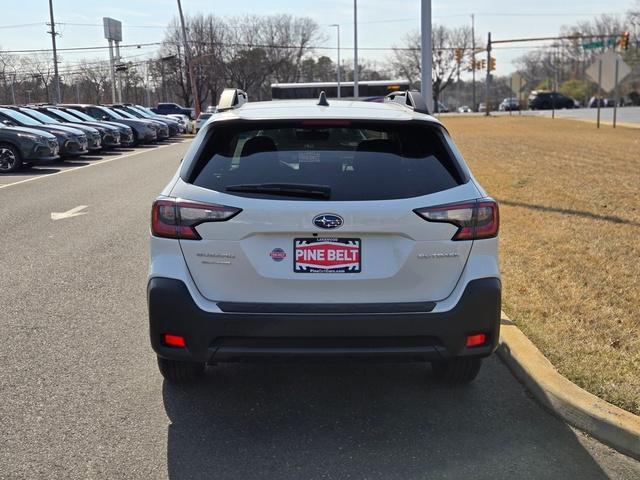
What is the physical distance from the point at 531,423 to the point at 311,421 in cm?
119

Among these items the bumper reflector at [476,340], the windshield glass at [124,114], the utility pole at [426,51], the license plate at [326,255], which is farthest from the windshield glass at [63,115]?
the bumper reflector at [476,340]

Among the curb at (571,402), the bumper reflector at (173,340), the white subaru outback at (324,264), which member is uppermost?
the white subaru outback at (324,264)

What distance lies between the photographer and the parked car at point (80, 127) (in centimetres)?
2133

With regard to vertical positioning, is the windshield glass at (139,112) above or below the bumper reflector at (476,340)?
above

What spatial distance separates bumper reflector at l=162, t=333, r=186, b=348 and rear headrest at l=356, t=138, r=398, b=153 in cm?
137

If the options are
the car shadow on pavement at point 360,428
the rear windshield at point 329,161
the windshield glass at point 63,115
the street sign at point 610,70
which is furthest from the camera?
the street sign at point 610,70

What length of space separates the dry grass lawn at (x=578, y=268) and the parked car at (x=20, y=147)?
1133 cm

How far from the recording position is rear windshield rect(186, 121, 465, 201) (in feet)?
11.4

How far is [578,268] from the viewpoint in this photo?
6.35 metres

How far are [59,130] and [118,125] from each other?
635cm

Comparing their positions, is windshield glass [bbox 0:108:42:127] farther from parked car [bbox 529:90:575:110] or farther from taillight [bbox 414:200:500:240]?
parked car [bbox 529:90:575:110]

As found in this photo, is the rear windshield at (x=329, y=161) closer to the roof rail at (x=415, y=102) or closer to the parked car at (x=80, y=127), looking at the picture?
the roof rail at (x=415, y=102)

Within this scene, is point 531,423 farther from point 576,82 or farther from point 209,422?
point 576,82

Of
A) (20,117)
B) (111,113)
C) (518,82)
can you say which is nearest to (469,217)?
(20,117)
